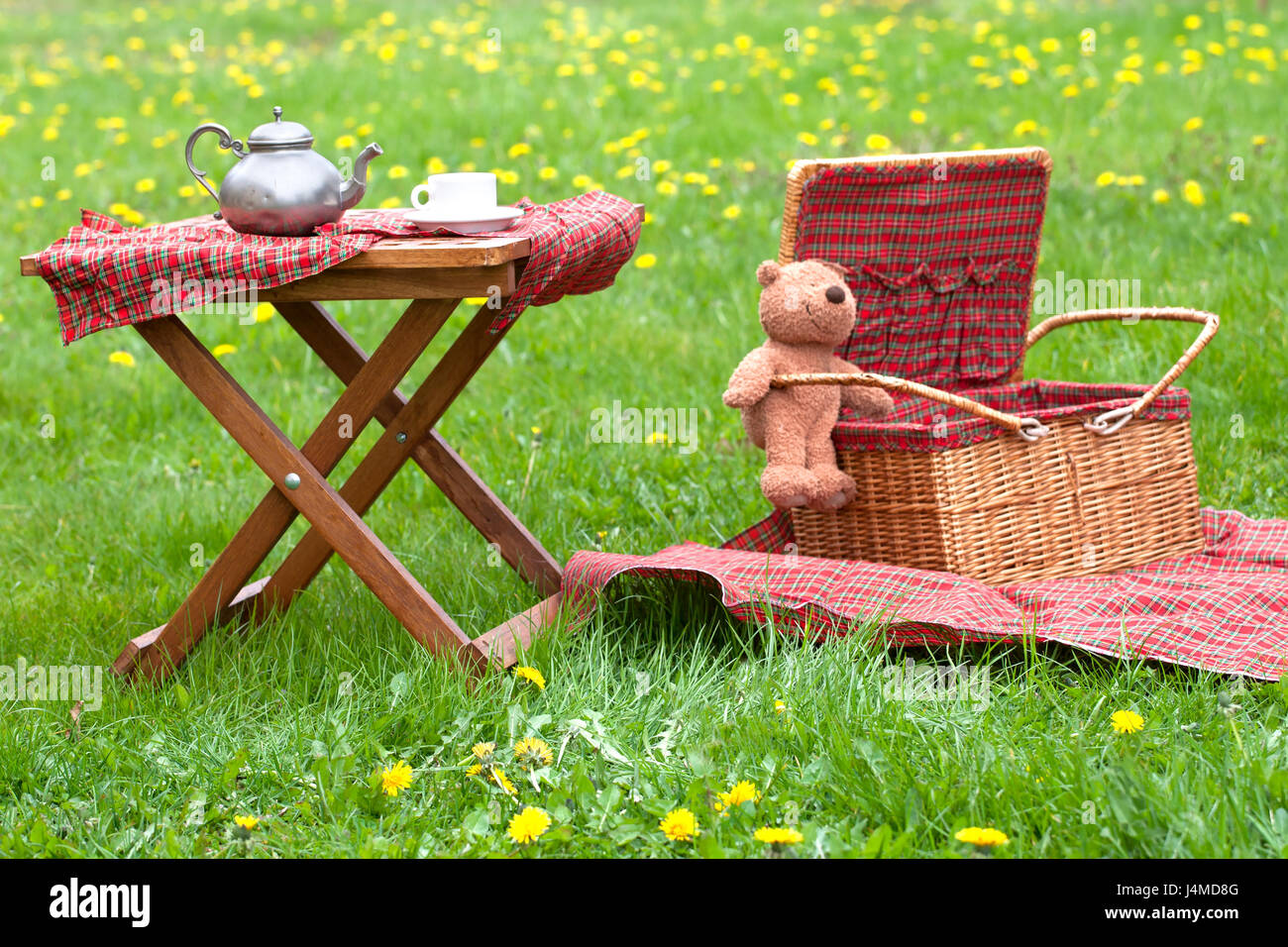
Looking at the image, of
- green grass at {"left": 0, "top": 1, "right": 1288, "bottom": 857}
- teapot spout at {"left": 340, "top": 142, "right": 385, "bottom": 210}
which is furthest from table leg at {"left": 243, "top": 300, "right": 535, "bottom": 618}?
teapot spout at {"left": 340, "top": 142, "right": 385, "bottom": 210}

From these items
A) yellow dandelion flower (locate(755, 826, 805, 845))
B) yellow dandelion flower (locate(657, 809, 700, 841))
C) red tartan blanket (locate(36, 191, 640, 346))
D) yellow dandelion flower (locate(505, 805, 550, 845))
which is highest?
red tartan blanket (locate(36, 191, 640, 346))

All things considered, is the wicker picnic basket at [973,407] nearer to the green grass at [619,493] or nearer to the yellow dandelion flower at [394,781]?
the green grass at [619,493]

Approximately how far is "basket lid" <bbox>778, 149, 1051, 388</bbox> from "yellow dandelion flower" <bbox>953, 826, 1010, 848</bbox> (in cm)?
164

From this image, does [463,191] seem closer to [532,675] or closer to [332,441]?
[332,441]

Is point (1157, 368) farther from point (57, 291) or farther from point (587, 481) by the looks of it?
point (57, 291)

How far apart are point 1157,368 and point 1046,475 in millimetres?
1259

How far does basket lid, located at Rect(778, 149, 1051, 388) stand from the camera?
3.20 metres

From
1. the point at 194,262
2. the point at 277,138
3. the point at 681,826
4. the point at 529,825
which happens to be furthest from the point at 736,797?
the point at 277,138

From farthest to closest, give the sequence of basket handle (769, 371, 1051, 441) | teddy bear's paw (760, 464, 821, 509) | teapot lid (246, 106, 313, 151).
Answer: teddy bear's paw (760, 464, 821, 509) → basket handle (769, 371, 1051, 441) → teapot lid (246, 106, 313, 151)

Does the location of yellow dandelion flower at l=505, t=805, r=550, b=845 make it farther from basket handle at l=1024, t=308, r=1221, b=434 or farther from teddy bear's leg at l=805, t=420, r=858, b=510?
basket handle at l=1024, t=308, r=1221, b=434

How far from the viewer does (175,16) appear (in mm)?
11320

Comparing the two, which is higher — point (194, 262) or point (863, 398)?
point (194, 262)

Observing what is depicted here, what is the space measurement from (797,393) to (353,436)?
100 cm

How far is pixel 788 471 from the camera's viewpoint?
2.93m
